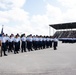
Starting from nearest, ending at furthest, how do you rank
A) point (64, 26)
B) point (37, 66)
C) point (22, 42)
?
1. point (37, 66)
2. point (22, 42)
3. point (64, 26)

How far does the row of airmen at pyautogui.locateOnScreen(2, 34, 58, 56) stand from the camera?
73.7 feet

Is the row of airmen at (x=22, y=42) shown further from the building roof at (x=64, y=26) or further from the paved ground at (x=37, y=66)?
the building roof at (x=64, y=26)

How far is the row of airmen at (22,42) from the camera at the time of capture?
2245 cm

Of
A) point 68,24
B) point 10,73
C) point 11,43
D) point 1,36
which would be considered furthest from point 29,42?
point 68,24

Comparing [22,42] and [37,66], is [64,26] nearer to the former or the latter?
[22,42]

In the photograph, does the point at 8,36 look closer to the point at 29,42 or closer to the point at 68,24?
the point at 29,42

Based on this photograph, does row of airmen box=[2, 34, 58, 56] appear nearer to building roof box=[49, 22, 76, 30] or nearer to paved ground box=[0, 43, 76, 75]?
paved ground box=[0, 43, 76, 75]

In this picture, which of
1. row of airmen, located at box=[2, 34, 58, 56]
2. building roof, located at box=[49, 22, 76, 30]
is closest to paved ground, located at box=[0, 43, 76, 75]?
row of airmen, located at box=[2, 34, 58, 56]

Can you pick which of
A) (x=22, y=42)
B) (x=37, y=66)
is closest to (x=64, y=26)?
(x=22, y=42)

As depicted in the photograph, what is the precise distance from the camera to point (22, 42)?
24438 mm

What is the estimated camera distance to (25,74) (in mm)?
10000

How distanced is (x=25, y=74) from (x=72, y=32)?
8090 centimetres

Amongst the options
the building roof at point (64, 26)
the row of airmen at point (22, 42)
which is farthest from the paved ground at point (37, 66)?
the building roof at point (64, 26)

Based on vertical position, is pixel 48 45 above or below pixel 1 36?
below
